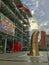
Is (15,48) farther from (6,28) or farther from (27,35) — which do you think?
(27,35)

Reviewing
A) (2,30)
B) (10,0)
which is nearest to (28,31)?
(10,0)

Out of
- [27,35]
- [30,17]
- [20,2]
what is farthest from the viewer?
[30,17]

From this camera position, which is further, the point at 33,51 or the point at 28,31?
the point at 28,31

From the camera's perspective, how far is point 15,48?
28406mm

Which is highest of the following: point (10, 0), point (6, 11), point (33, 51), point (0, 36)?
point (10, 0)

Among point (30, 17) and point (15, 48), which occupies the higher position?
point (30, 17)

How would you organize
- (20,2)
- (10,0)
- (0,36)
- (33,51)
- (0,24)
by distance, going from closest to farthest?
(33,51)
(0,24)
(0,36)
(10,0)
(20,2)

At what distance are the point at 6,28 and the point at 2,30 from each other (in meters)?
1.67

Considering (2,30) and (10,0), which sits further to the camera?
(10,0)

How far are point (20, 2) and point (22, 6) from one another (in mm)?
1847

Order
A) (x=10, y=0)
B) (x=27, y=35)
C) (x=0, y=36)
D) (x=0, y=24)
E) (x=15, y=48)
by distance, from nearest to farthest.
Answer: (x=0, y=24) < (x=0, y=36) < (x=15, y=48) < (x=10, y=0) < (x=27, y=35)

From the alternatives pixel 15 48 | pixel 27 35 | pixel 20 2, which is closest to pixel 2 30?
pixel 15 48

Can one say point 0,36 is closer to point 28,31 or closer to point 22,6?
point 22,6

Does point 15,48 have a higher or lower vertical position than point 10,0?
lower
